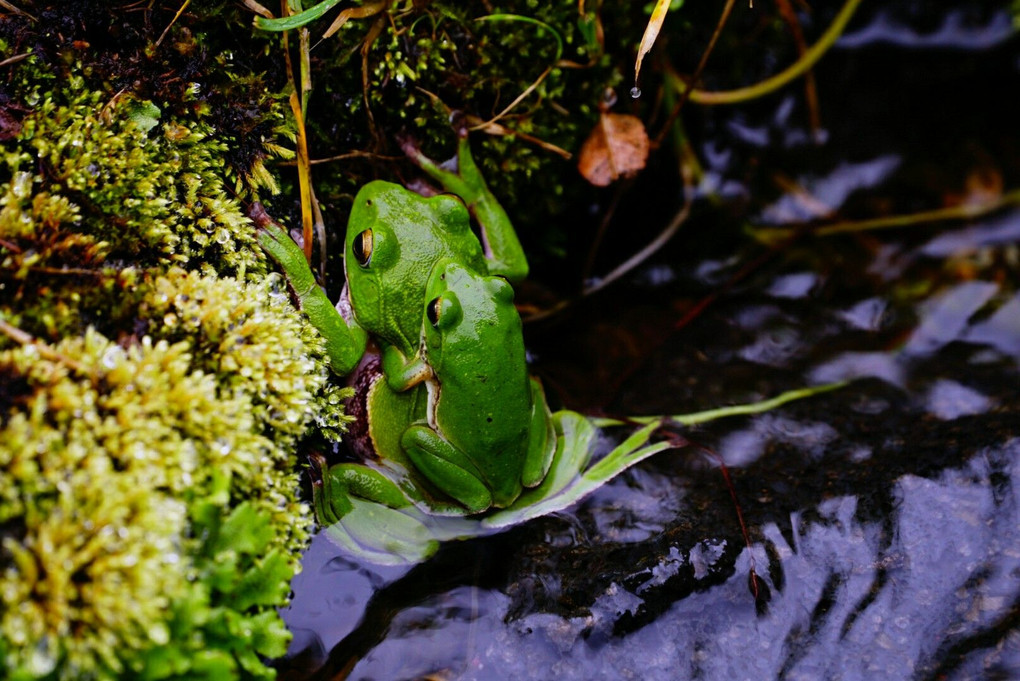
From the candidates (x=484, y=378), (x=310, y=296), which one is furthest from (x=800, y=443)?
(x=310, y=296)

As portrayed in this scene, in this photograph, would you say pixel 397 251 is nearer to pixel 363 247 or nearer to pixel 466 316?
pixel 363 247

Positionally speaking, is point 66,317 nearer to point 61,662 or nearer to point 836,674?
point 61,662

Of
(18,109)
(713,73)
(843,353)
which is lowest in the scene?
(843,353)

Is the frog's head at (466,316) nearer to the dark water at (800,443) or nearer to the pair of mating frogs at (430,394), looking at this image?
the pair of mating frogs at (430,394)

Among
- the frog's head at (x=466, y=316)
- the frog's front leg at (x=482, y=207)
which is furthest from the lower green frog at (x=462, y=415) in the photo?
the frog's front leg at (x=482, y=207)

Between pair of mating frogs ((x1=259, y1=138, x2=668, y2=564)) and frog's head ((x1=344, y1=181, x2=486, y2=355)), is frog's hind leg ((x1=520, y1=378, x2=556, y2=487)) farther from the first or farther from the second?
frog's head ((x1=344, y1=181, x2=486, y2=355))

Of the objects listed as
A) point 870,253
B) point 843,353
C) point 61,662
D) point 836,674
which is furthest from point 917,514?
point 61,662
